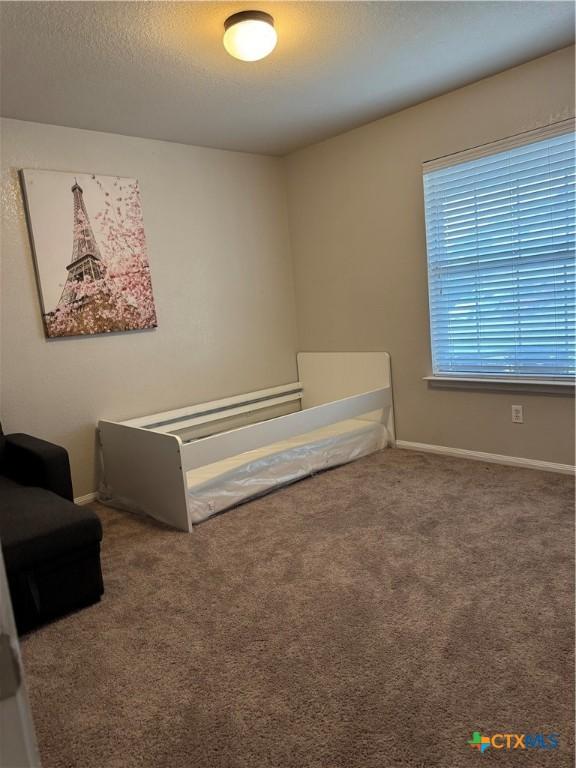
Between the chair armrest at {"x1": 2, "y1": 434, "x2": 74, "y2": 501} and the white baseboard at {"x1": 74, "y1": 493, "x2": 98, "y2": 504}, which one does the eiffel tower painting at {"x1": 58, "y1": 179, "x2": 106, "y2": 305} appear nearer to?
the chair armrest at {"x1": 2, "y1": 434, "x2": 74, "y2": 501}

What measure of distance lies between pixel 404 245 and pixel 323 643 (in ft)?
9.18

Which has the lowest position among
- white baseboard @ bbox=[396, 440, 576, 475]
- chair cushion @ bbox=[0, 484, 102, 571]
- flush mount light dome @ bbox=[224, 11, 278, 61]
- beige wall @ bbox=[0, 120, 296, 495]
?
white baseboard @ bbox=[396, 440, 576, 475]

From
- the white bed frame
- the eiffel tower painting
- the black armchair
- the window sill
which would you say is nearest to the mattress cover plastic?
the white bed frame

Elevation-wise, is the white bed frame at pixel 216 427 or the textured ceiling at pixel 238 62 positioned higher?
the textured ceiling at pixel 238 62

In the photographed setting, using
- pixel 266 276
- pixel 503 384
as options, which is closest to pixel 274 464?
pixel 503 384

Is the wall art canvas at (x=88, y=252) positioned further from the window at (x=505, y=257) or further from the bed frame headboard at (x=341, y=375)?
the window at (x=505, y=257)

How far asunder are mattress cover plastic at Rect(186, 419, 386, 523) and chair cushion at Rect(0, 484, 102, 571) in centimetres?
77

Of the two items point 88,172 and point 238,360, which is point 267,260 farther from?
point 88,172

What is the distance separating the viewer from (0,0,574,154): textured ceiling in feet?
7.27

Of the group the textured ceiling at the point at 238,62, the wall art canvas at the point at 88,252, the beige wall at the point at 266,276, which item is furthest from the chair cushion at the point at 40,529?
the textured ceiling at the point at 238,62

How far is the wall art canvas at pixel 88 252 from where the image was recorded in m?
3.18

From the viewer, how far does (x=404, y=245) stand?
148 inches

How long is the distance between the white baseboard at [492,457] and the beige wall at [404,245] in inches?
1.3

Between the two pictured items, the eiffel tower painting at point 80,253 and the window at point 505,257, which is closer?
the window at point 505,257
